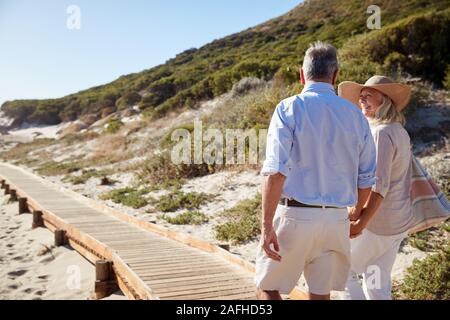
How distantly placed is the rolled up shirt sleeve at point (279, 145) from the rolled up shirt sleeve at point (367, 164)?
50 centimetres

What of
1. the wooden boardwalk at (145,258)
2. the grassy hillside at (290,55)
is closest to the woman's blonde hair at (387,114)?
the wooden boardwalk at (145,258)

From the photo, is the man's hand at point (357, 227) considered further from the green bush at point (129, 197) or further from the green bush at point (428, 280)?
the green bush at point (129, 197)

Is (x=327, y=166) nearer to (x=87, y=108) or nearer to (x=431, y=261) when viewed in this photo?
(x=431, y=261)

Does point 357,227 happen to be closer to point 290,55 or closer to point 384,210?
point 384,210

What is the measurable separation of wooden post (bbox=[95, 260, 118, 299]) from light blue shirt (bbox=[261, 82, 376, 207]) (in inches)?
154

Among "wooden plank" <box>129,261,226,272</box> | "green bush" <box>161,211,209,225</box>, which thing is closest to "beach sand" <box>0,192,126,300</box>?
"wooden plank" <box>129,261,226,272</box>

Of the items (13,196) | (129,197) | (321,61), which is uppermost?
(321,61)

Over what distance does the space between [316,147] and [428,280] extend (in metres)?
3.06

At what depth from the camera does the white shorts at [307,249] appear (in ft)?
7.80

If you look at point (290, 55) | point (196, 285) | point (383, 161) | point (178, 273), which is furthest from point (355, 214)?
point (290, 55)

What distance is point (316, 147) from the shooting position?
244 centimetres

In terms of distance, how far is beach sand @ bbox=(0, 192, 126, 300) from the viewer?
19.6 feet

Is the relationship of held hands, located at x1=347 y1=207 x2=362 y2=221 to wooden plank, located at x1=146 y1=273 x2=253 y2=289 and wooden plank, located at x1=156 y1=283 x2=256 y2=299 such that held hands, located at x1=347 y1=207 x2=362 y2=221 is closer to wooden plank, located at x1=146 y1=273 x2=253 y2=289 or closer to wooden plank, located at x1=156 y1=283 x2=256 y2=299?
wooden plank, located at x1=156 y1=283 x2=256 y2=299

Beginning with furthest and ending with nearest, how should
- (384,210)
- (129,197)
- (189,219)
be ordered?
(129,197) < (189,219) < (384,210)
